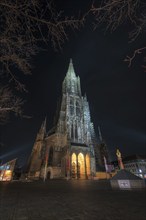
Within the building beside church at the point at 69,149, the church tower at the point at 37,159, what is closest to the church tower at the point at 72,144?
the building beside church at the point at 69,149

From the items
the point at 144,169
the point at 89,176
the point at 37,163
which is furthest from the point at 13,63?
the point at 144,169

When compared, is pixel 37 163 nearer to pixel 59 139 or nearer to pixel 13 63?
pixel 59 139

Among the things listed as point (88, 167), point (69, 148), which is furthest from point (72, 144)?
point (88, 167)

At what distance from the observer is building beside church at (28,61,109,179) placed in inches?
1085

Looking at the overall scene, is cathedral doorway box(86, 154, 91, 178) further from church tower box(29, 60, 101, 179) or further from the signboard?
the signboard

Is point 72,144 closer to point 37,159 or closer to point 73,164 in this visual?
point 73,164

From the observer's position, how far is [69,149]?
28.1 metres

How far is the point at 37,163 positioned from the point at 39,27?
36.1 metres

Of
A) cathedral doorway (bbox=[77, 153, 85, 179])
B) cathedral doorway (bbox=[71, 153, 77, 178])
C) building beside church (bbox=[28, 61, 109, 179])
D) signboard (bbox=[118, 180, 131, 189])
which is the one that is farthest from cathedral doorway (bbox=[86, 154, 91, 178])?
signboard (bbox=[118, 180, 131, 189])

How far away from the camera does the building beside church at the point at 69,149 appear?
27562mm

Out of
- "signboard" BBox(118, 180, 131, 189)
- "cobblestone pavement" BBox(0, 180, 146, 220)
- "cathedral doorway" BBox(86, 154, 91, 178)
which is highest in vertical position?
"cathedral doorway" BBox(86, 154, 91, 178)

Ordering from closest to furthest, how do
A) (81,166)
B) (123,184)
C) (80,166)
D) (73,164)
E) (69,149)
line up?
(123,184), (69,149), (73,164), (81,166), (80,166)

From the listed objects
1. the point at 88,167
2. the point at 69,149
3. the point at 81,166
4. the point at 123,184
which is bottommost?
the point at 123,184

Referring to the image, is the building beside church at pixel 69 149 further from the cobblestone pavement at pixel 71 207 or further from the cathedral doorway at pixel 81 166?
the cobblestone pavement at pixel 71 207
